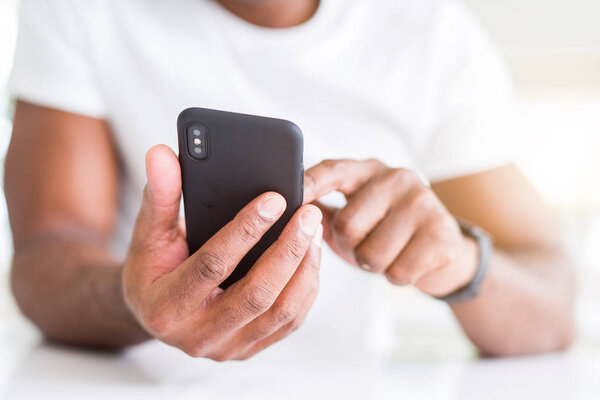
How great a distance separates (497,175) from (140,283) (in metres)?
0.38

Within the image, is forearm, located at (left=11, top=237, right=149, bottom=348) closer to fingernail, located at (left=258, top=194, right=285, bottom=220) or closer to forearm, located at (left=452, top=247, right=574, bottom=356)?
fingernail, located at (left=258, top=194, right=285, bottom=220)

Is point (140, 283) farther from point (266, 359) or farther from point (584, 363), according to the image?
point (584, 363)

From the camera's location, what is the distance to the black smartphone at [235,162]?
0.32 m

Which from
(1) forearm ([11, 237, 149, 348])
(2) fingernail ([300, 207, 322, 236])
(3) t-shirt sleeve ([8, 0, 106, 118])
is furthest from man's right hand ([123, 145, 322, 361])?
(3) t-shirt sleeve ([8, 0, 106, 118])

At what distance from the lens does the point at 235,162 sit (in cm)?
34

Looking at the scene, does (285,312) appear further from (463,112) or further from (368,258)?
(463,112)

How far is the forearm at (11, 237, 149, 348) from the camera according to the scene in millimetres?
489

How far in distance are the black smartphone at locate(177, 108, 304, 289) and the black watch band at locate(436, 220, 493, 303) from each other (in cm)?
22

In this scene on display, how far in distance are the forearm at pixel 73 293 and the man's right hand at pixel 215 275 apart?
4.3 inches

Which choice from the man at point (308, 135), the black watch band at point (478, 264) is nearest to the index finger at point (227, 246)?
the man at point (308, 135)

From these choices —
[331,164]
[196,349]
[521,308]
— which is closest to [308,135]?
[331,164]

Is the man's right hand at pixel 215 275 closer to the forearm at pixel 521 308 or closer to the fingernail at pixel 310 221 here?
the fingernail at pixel 310 221

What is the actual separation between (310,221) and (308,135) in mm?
137

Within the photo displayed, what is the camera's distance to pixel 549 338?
0.60 m
